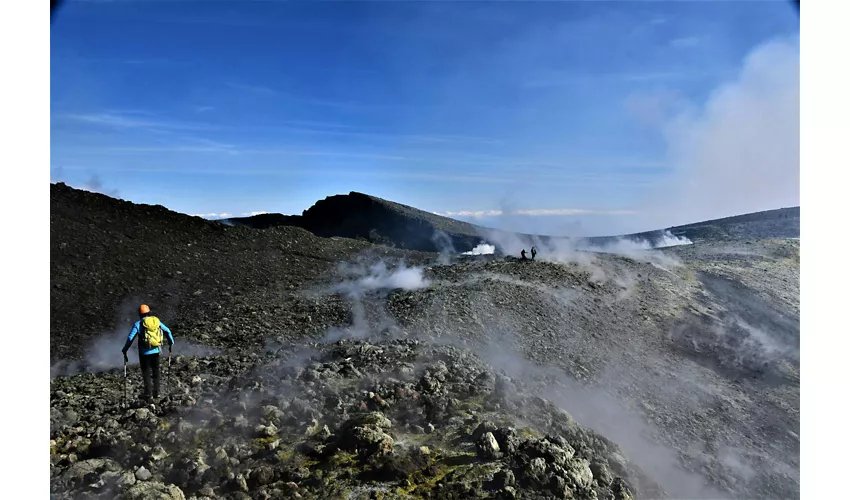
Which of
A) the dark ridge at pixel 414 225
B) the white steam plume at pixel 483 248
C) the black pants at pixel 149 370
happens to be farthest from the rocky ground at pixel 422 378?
the dark ridge at pixel 414 225

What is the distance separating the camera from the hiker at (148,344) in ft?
19.7

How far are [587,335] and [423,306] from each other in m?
3.52

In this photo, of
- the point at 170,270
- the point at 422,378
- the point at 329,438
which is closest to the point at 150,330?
the point at 329,438

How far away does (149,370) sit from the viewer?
6164 mm

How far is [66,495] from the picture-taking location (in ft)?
14.9

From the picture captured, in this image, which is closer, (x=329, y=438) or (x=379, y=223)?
(x=329, y=438)

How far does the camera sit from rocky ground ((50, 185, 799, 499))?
4.85m

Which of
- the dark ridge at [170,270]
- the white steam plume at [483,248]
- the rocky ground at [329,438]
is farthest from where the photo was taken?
the white steam plume at [483,248]

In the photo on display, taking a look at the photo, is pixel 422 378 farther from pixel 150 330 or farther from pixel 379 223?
pixel 379 223

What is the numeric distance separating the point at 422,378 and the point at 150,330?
136 inches

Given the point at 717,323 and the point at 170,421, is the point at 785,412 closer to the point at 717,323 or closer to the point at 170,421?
the point at 717,323

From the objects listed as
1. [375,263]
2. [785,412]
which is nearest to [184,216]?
[375,263]

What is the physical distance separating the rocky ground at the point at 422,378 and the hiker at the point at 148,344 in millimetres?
295

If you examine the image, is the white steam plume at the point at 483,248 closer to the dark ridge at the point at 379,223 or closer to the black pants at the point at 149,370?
the dark ridge at the point at 379,223
